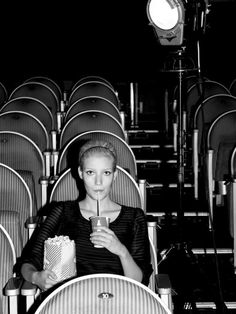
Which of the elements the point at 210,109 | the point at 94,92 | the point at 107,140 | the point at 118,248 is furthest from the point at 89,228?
the point at 94,92

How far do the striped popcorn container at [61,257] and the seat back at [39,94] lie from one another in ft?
15.7

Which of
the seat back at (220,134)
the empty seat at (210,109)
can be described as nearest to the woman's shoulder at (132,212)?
the seat back at (220,134)

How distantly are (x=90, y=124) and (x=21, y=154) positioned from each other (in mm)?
873

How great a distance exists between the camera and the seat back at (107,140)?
14.1ft

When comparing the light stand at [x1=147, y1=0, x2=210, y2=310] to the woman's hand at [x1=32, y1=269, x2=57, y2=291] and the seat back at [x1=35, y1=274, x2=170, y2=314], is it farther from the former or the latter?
the seat back at [x1=35, y1=274, x2=170, y2=314]

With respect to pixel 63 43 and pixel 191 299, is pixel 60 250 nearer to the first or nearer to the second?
pixel 191 299

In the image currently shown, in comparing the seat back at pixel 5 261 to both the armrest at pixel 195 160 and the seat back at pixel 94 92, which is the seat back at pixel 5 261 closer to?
the armrest at pixel 195 160

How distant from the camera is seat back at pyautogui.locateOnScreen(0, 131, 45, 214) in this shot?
443cm

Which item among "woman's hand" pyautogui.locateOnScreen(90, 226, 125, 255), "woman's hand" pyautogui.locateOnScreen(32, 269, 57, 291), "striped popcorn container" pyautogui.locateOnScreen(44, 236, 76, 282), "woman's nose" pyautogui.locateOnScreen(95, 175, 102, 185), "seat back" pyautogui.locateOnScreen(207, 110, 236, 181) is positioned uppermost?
"seat back" pyautogui.locateOnScreen(207, 110, 236, 181)

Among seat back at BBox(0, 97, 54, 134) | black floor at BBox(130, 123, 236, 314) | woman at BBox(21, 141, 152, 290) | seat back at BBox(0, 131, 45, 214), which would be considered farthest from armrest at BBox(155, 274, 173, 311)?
seat back at BBox(0, 97, 54, 134)

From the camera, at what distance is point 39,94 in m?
7.24

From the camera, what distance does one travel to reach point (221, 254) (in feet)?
14.5

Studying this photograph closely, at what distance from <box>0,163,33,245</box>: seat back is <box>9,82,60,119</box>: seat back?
349 cm

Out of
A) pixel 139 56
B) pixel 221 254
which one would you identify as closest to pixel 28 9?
pixel 139 56
